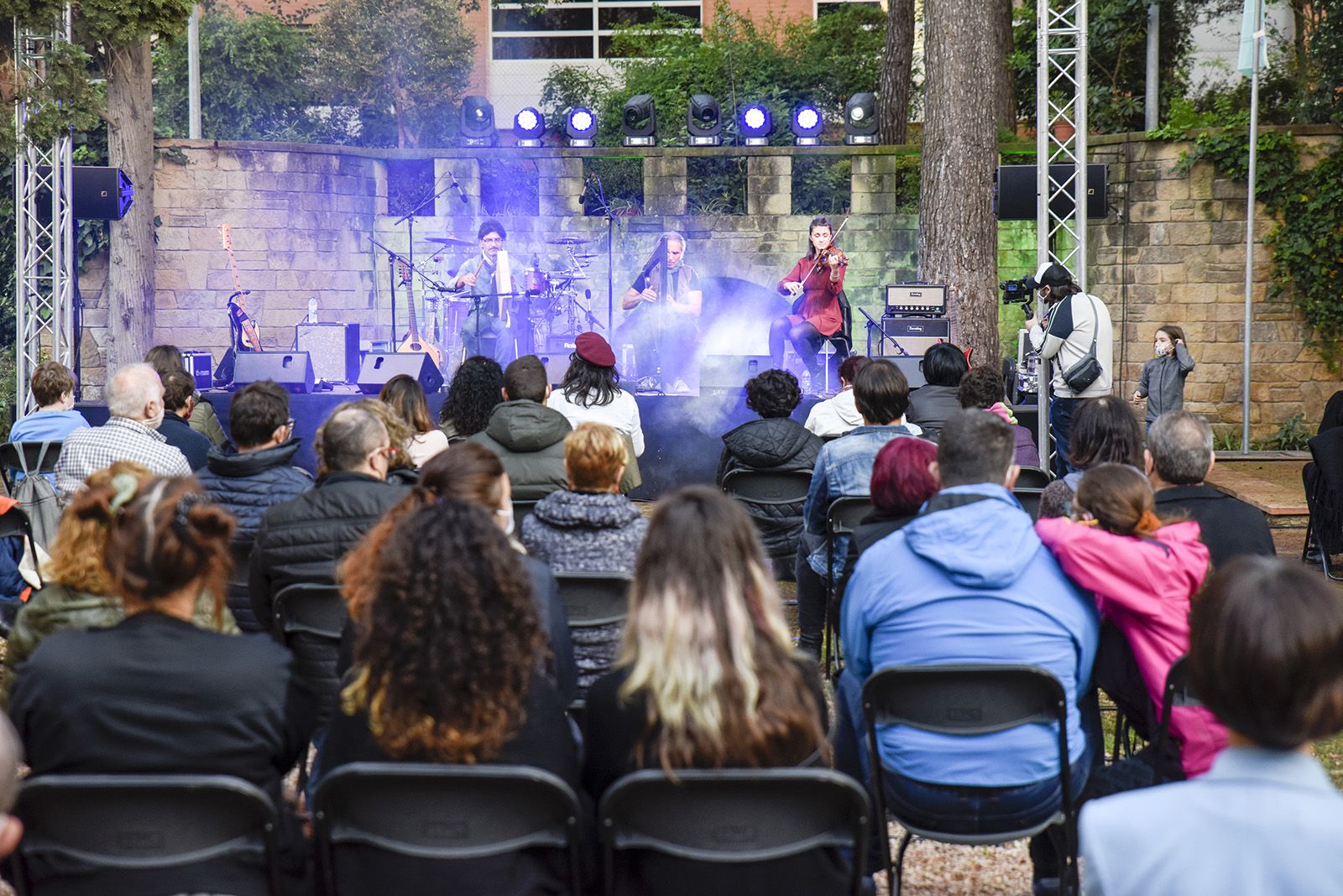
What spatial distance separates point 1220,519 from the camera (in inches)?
138

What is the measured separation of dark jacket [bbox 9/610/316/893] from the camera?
219 cm

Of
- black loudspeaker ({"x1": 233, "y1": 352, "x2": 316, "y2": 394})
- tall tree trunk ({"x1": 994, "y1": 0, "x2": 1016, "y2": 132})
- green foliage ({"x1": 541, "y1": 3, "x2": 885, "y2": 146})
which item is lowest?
black loudspeaker ({"x1": 233, "y1": 352, "x2": 316, "y2": 394})

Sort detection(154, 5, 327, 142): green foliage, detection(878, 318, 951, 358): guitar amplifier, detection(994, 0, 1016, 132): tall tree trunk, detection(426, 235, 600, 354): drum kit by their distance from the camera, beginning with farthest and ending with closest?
detection(154, 5, 327, 142): green foliage → detection(994, 0, 1016, 132): tall tree trunk → detection(426, 235, 600, 354): drum kit → detection(878, 318, 951, 358): guitar amplifier

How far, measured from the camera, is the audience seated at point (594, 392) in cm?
610

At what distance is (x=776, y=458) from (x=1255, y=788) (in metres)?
3.91

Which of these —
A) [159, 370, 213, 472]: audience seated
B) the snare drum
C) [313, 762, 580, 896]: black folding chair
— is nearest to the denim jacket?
[159, 370, 213, 472]: audience seated

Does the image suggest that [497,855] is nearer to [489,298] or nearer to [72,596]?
[72,596]

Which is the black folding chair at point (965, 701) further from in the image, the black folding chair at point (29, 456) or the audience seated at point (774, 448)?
the black folding chair at point (29, 456)

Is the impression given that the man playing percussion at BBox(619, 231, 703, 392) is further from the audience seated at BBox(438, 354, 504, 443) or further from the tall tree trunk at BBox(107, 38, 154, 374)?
the audience seated at BBox(438, 354, 504, 443)

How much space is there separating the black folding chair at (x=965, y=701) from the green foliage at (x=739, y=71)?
14.3m

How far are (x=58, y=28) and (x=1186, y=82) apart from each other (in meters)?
13.1

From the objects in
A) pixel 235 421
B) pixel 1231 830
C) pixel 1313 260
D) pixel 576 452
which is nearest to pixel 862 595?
pixel 576 452

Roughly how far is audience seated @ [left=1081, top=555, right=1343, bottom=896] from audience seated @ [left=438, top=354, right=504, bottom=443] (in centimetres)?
441

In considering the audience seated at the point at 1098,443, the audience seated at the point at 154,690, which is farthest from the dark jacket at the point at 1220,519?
the audience seated at the point at 154,690
